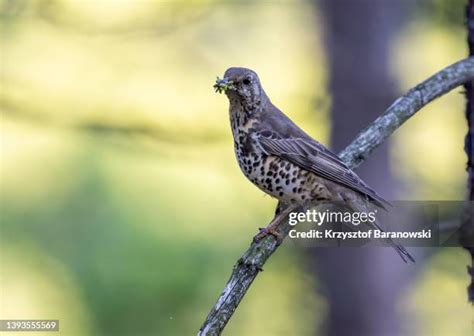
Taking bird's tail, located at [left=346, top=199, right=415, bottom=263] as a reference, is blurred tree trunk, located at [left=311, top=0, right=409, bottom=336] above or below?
above

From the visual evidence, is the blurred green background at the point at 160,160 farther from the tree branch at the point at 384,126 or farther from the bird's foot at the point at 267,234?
the bird's foot at the point at 267,234

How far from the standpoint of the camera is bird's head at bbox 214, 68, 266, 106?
411cm

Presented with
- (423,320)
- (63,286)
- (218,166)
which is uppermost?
(218,166)

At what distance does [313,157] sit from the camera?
4242mm

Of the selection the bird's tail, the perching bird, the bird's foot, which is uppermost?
the perching bird

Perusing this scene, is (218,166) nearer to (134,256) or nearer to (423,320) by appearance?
(134,256)

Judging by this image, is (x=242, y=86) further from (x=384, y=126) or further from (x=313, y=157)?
(x=384, y=126)

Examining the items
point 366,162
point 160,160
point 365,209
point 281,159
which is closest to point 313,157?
point 281,159

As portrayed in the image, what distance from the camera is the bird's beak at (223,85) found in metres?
4.02

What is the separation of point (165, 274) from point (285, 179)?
2158 mm

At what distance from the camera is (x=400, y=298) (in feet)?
18.3

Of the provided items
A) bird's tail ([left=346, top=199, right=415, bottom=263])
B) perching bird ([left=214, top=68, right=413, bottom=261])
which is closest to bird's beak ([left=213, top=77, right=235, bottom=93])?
perching bird ([left=214, top=68, right=413, bottom=261])

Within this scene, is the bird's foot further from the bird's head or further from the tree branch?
the bird's head

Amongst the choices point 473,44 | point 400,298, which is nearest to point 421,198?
point 400,298
